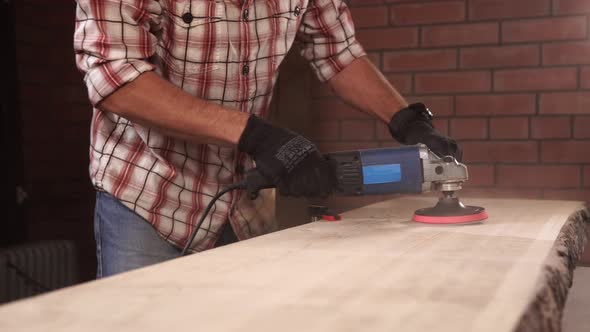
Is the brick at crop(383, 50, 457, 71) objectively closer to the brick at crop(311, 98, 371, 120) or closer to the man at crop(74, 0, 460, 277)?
the brick at crop(311, 98, 371, 120)

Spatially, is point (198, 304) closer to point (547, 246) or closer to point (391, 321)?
point (391, 321)

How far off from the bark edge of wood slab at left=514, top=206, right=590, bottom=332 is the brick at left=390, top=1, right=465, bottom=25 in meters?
1.64

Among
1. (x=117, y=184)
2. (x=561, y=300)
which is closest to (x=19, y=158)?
(x=117, y=184)

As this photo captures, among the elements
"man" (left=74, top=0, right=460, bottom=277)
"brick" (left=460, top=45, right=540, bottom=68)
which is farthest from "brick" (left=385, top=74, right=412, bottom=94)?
"man" (left=74, top=0, right=460, bottom=277)

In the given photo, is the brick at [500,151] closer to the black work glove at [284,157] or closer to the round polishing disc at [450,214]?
the round polishing disc at [450,214]

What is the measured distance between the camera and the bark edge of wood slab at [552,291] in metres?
0.61

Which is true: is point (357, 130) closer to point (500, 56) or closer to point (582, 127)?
point (500, 56)

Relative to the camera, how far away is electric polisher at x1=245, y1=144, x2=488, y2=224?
1198 mm

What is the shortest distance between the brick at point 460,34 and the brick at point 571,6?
0.75 feet

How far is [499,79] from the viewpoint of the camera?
100 inches

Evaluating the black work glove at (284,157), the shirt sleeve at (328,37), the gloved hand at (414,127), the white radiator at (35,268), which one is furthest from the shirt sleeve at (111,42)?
the white radiator at (35,268)

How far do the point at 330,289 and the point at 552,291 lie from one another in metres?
0.26

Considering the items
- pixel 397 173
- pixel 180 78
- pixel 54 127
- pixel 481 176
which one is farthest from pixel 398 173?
pixel 54 127

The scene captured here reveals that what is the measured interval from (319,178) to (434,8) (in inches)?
66.7
